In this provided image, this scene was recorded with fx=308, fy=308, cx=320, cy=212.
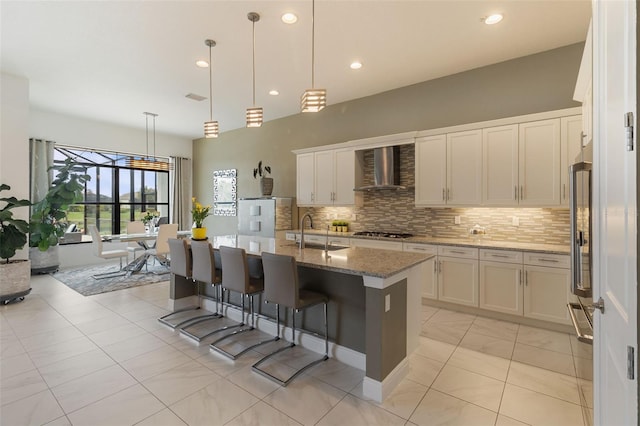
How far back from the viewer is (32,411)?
6.82 feet

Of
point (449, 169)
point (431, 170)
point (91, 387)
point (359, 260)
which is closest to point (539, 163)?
point (449, 169)

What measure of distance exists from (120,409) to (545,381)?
317 cm

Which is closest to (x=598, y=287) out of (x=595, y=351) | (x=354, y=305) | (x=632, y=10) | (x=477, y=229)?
(x=595, y=351)

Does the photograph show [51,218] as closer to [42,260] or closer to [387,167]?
[42,260]

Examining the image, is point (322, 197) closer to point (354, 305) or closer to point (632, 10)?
point (354, 305)

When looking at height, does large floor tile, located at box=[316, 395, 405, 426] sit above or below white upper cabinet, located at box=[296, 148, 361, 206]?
below

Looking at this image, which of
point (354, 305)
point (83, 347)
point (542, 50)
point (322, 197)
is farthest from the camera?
point (322, 197)

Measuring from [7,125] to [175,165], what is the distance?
13.1 ft

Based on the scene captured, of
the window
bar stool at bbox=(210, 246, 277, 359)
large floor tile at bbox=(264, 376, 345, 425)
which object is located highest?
the window

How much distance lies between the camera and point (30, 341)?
3.12m

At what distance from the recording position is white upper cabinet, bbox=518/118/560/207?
3.49 meters

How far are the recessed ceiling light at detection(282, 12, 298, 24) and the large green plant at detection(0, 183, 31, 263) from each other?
4342mm

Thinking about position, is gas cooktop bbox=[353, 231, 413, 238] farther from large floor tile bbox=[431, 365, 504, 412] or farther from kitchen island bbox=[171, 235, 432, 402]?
large floor tile bbox=[431, 365, 504, 412]

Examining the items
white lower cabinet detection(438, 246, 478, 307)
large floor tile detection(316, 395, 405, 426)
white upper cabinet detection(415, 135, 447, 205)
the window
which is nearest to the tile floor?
large floor tile detection(316, 395, 405, 426)
